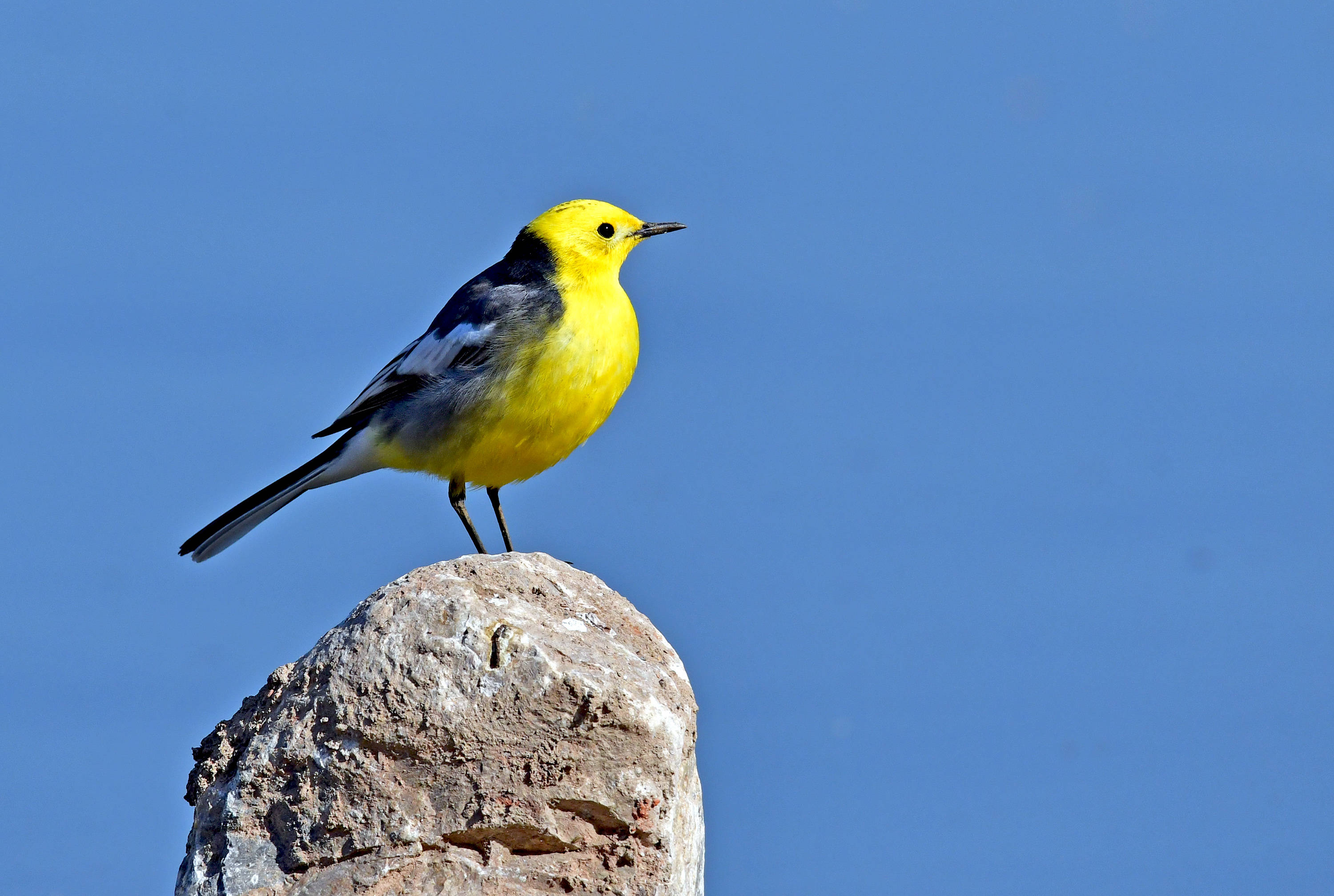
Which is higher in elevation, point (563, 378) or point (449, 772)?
point (563, 378)

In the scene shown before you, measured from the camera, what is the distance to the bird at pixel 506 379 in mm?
9703

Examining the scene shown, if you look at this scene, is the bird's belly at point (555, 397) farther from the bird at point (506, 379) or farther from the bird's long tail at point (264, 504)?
the bird's long tail at point (264, 504)

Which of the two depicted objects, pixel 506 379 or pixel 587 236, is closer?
pixel 506 379

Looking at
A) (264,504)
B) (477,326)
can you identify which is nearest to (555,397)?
(477,326)

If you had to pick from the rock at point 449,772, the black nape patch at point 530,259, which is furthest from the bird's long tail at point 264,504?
the rock at point 449,772

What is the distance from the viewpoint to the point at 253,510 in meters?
10.8

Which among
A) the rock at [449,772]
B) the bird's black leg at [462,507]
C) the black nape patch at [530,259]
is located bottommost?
the rock at [449,772]

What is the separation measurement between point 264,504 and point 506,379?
230 cm

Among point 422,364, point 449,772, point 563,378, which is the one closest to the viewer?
point 449,772

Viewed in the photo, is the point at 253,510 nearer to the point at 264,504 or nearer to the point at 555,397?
the point at 264,504

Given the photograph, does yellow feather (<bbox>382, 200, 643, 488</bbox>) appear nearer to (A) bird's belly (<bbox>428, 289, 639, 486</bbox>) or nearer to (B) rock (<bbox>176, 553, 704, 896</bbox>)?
(A) bird's belly (<bbox>428, 289, 639, 486</bbox>)

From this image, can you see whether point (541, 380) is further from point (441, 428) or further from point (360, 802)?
point (360, 802)

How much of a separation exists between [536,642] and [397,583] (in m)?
0.68

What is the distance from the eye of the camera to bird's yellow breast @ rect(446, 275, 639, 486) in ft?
31.7
